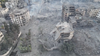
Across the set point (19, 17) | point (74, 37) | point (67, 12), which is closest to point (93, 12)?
point (67, 12)

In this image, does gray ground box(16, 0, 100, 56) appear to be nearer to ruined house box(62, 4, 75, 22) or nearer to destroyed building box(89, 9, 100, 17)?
ruined house box(62, 4, 75, 22)

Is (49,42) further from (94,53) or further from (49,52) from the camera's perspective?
(94,53)

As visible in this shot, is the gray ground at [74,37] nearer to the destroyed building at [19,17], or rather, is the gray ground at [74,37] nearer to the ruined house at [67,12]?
the destroyed building at [19,17]

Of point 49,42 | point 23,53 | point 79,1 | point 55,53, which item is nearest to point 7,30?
point 23,53

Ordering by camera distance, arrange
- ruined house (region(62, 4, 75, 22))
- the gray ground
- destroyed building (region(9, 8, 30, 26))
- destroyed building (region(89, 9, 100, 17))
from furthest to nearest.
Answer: destroyed building (region(89, 9, 100, 17)) → ruined house (region(62, 4, 75, 22)) → destroyed building (region(9, 8, 30, 26)) → the gray ground

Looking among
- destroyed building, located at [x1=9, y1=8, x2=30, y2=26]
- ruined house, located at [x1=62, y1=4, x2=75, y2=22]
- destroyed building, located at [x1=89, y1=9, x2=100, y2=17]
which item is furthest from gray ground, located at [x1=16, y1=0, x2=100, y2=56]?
destroyed building, located at [x1=89, y1=9, x2=100, y2=17]

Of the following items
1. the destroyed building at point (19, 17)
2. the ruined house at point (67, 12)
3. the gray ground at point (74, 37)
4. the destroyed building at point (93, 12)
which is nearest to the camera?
the gray ground at point (74, 37)

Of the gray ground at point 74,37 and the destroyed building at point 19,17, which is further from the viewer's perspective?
the destroyed building at point 19,17

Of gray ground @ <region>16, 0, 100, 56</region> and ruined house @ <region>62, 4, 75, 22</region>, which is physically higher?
ruined house @ <region>62, 4, 75, 22</region>

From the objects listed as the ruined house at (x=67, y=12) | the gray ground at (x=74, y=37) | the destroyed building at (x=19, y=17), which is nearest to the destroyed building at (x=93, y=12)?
the gray ground at (x=74, y=37)

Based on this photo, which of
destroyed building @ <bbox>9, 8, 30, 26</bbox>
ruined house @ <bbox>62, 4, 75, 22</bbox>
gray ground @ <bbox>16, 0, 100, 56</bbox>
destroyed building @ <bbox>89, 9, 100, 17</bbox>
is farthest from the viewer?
destroyed building @ <bbox>89, 9, 100, 17</bbox>

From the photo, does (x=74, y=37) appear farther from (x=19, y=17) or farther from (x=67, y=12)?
(x=19, y=17)
